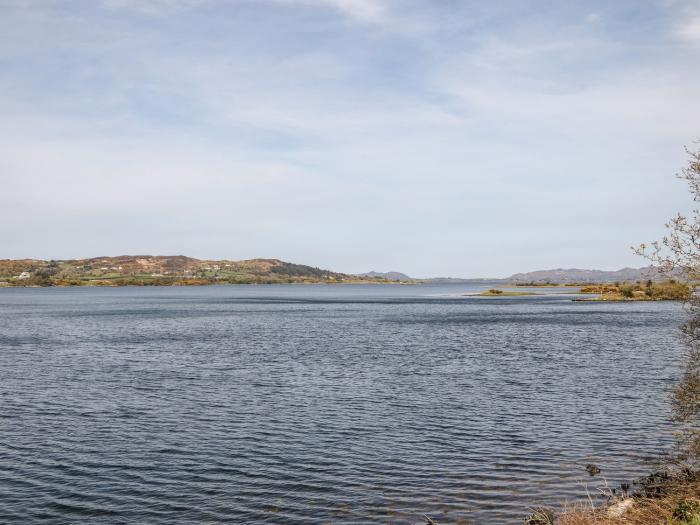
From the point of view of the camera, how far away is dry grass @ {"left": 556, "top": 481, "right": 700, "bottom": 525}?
17.6m

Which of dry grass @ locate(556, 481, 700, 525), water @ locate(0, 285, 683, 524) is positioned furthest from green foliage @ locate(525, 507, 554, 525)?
water @ locate(0, 285, 683, 524)

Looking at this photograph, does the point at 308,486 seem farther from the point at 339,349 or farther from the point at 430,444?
the point at 339,349

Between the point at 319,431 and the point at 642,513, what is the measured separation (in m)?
19.4

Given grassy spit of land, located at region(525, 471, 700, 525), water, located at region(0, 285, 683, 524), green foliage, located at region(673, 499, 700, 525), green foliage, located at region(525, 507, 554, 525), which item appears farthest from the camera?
water, located at region(0, 285, 683, 524)

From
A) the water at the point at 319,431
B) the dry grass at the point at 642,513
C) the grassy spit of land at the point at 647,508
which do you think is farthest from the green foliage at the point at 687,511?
the water at the point at 319,431

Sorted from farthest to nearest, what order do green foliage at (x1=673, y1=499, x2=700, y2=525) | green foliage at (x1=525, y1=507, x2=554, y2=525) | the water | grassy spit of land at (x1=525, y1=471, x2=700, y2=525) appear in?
the water
green foliage at (x1=525, y1=507, x2=554, y2=525)
grassy spit of land at (x1=525, y1=471, x2=700, y2=525)
green foliage at (x1=673, y1=499, x2=700, y2=525)

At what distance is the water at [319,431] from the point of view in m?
23.9

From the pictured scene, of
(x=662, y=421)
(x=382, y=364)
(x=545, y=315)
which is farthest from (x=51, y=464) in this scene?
(x=545, y=315)

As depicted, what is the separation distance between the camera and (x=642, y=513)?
61.8ft

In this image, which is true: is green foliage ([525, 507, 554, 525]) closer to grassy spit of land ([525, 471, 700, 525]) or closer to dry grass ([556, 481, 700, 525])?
grassy spit of land ([525, 471, 700, 525])

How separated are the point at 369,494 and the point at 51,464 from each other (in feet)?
51.5

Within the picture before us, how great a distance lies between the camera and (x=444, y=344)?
8106 centimetres

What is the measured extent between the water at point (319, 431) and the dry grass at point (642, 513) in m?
3.17

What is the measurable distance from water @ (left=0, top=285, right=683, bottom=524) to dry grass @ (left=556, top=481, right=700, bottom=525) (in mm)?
3167
